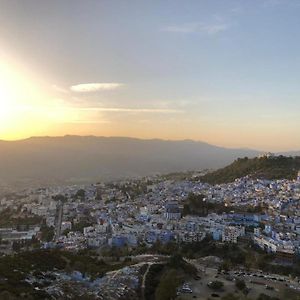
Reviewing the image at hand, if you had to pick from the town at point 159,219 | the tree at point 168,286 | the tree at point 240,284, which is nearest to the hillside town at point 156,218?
the town at point 159,219

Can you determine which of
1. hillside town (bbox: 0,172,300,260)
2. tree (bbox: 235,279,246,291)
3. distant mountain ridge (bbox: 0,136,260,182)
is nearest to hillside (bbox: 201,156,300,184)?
hillside town (bbox: 0,172,300,260)

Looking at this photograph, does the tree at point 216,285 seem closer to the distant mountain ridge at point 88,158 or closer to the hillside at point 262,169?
the hillside at point 262,169

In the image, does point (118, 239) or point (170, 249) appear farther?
point (118, 239)

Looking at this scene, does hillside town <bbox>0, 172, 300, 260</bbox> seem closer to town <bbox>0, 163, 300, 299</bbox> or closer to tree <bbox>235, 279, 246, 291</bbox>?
town <bbox>0, 163, 300, 299</bbox>

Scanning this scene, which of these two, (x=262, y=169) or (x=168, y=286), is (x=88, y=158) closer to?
(x=262, y=169)

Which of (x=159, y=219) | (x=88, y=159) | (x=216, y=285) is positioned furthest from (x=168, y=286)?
(x=88, y=159)

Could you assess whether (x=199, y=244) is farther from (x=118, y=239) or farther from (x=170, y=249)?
(x=118, y=239)

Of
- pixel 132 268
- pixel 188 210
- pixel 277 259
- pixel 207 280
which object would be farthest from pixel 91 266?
pixel 188 210
